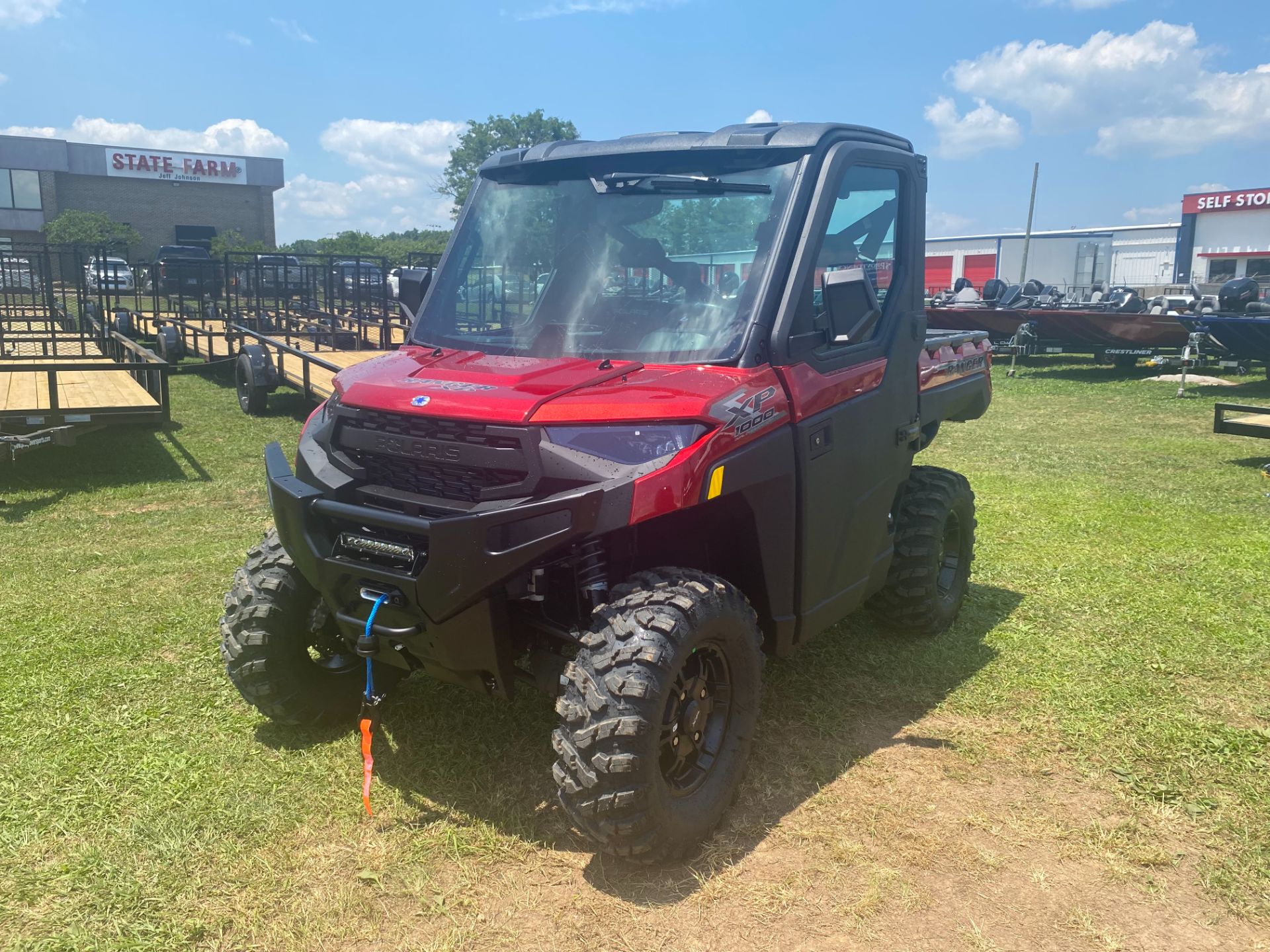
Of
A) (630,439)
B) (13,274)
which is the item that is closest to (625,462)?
(630,439)

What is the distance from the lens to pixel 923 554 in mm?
5074

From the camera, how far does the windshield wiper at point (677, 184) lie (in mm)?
3820

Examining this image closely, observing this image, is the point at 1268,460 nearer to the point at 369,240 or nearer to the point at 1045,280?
the point at 1045,280

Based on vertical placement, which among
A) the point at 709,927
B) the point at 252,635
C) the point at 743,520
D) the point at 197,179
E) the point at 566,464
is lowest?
the point at 709,927

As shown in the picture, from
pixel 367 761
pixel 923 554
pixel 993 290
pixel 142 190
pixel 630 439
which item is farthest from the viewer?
pixel 142 190

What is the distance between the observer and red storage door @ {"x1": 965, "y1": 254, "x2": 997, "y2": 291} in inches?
A: 2160

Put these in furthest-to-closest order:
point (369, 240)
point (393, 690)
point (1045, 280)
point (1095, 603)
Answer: point (369, 240) → point (1045, 280) → point (1095, 603) → point (393, 690)

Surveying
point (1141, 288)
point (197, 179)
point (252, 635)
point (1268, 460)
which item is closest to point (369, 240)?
point (197, 179)

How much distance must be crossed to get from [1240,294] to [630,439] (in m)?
18.8

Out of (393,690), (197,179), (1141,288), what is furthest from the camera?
(197,179)

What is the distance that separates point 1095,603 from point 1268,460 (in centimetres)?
614

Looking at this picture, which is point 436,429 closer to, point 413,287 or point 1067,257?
point 413,287

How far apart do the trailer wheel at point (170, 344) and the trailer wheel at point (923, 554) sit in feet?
50.7

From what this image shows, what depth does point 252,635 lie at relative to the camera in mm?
3896
